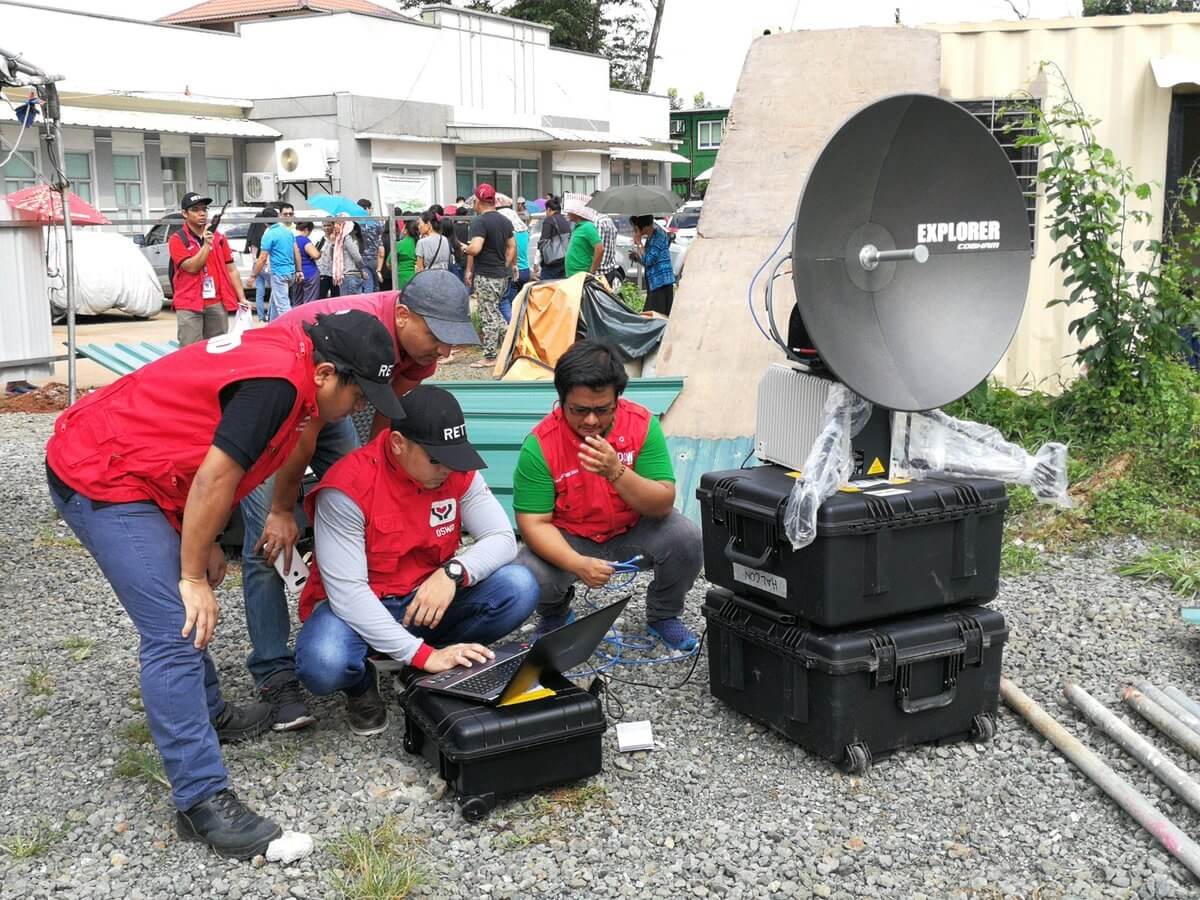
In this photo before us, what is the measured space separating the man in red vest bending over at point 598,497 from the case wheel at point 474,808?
109cm

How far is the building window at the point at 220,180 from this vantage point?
26828mm

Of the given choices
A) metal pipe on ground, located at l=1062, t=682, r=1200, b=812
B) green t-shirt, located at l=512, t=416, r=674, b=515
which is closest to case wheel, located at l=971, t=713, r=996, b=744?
metal pipe on ground, located at l=1062, t=682, r=1200, b=812

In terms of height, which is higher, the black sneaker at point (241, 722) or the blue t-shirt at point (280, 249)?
the blue t-shirt at point (280, 249)

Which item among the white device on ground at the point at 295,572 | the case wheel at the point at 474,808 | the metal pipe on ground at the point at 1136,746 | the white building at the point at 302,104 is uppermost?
the white building at the point at 302,104

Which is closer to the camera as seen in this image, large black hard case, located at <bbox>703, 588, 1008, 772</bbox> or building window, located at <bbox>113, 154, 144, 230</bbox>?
large black hard case, located at <bbox>703, 588, 1008, 772</bbox>

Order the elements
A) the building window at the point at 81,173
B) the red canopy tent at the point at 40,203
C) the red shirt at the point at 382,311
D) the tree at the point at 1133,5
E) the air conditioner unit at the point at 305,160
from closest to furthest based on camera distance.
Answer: the red shirt at the point at 382,311 < the red canopy tent at the point at 40,203 < the building window at the point at 81,173 < the air conditioner unit at the point at 305,160 < the tree at the point at 1133,5

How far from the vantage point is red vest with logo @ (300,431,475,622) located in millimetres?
3844

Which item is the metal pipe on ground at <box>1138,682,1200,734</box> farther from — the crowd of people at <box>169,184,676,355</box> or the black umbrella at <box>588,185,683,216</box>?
the black umbrella at <box>588,185,683,216</box>

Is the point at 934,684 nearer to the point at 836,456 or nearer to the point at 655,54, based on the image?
the point at 836,456

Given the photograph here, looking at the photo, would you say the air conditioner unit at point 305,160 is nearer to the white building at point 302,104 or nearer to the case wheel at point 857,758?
the white building at point 302,104

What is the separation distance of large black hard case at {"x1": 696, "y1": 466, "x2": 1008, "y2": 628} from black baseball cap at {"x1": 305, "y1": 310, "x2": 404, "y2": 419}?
1.20 m

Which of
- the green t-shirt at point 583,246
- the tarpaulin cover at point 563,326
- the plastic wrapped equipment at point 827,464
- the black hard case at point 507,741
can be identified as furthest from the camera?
the green t-shirt at point 583,246

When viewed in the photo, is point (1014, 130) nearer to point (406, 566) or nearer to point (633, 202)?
point (406, 566)

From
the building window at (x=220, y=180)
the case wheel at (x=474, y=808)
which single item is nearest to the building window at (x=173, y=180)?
the building window at (x=220, y=180)
